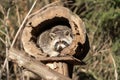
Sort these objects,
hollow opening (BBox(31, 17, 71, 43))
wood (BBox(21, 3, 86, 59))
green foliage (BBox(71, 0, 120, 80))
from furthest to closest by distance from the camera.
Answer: green foliage (BBox(71, 0, 120, 80)) → hollow opening (BBox(31, 17, 71, 43)) → wood (BBox(21, 3, 86, 59))

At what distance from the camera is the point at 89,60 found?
7.54 metres

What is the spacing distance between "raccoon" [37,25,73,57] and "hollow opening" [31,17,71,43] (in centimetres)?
4

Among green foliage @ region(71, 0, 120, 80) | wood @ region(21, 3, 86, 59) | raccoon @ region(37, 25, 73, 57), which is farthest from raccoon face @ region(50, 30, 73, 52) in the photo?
green foliage @ region(71, 0, 120, 80)

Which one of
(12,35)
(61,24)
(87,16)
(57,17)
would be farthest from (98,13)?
(57,17)

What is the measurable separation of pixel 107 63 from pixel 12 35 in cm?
153

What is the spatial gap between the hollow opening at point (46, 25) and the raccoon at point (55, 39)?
44 millimetres

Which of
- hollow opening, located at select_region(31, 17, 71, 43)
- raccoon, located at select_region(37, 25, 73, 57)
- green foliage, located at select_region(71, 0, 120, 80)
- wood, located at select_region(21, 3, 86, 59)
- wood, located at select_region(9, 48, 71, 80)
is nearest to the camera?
wood, located at select_region(9, 48, 71, 80)

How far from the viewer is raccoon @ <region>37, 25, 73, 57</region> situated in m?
5.14

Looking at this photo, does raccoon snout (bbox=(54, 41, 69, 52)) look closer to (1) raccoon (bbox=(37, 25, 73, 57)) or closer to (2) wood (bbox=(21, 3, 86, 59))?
(1) raccoon (bbox=(37, 25, 73, 57))

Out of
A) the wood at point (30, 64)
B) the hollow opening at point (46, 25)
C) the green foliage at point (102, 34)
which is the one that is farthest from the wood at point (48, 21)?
the green foliage at point (102, 34)

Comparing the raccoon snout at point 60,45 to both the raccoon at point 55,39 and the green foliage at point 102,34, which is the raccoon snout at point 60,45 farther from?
the green foliage at point 102,34

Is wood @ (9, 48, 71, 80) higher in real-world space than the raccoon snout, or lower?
lower

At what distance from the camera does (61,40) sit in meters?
5.36

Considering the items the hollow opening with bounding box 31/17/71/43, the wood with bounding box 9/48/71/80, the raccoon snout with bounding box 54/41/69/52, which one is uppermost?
the hollow opening with bounding box 31/17/71/43
